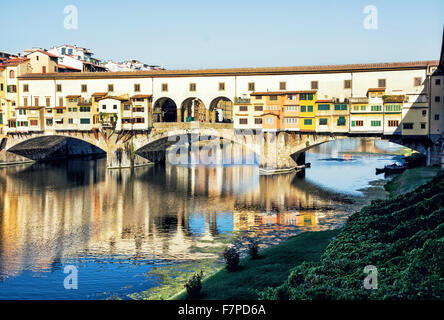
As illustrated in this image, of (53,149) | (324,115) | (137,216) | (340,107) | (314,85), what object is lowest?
(137,216)

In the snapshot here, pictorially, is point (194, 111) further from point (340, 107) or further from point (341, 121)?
point (341, 121)

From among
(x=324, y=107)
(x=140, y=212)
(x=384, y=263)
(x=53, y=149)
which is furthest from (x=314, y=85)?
(x=53, y=149)

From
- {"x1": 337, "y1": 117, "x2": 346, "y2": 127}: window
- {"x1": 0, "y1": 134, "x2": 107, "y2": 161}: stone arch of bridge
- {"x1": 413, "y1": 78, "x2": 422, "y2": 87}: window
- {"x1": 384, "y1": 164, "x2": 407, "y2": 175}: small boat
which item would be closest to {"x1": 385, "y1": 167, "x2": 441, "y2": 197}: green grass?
{"x1": 384, "y1": 164, "x2": 407, "y2": 175}: small boat

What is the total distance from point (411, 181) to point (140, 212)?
25181 millimetres

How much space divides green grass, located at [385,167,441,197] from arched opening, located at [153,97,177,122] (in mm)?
36593

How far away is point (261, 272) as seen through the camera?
2012 centimetres

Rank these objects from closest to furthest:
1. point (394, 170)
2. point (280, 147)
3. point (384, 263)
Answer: point (384, 263) → point (394, 170) → point (280, 147)

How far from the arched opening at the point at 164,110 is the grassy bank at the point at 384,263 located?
51.7 metres

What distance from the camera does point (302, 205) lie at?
4178cm

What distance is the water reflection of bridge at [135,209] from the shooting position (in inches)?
1118

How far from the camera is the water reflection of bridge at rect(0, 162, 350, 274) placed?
93.2ft

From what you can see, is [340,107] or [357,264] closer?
[357,264]

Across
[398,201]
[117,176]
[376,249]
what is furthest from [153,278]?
[117,176]

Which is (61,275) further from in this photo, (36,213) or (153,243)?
(36,213)
